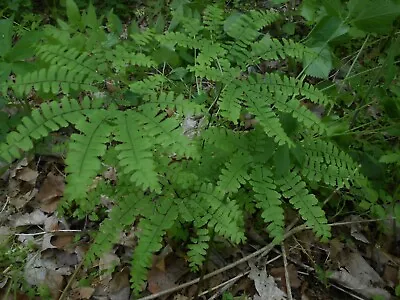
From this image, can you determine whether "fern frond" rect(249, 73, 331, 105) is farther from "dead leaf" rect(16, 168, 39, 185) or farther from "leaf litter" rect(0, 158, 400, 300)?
"dead leaf" rect(16, 168, 39, 185)

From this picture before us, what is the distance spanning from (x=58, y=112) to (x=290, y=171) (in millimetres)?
1287

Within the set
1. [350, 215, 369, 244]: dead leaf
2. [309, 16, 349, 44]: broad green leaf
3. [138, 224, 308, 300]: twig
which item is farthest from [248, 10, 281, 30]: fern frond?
[350, 215, 369, 244]: dead leaf

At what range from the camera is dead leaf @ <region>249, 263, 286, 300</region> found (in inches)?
108

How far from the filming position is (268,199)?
230cm

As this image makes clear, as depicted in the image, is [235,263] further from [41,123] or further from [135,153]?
[41,123]

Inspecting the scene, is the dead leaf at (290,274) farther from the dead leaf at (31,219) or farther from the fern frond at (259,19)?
the dead leaf at (31,219)

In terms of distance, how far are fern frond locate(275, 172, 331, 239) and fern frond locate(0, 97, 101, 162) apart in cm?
108

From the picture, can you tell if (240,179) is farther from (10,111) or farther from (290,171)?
(10,111)

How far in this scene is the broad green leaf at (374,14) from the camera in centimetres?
251

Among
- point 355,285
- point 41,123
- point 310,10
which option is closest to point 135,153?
point 41,123

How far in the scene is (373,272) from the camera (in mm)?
2869

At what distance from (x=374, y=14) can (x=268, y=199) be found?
1277mm

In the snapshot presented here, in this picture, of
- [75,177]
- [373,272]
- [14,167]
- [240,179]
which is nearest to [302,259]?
[373,272]

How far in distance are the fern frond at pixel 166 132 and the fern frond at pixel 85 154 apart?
0.54 feet
